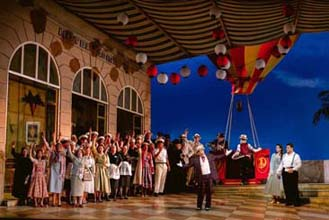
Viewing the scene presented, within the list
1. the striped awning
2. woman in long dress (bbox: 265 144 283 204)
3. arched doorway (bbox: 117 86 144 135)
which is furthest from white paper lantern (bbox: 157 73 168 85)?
woman in long dress (bbox: 265 144 283 204)

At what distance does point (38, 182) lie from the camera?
8.91 metres

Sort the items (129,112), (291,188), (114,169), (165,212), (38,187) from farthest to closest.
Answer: (129,112) → (114,169) → (291,188) → (38,187) → (165,212)

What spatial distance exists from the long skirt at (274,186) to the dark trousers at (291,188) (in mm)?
314

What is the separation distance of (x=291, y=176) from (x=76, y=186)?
4.82 m

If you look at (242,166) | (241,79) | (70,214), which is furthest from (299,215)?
(241,79)

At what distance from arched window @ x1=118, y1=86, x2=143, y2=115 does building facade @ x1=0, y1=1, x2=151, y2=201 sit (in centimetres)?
6

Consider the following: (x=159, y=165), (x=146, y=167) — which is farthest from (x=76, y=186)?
(x=159, y=165)

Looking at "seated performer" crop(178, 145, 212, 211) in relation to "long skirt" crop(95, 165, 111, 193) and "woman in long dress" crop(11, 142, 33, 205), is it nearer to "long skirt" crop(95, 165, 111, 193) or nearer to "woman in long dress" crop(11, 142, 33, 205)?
"long skirt" crop(95, 165, 111, 193)

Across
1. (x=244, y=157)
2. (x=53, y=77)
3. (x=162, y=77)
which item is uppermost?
(x=162, y=77)

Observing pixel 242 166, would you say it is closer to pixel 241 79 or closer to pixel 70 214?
pixel 241 79

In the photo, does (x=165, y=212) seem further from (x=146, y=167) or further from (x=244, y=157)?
(x=244, y=157)

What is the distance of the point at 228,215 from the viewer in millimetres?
8211

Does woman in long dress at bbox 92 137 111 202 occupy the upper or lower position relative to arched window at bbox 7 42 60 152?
lower

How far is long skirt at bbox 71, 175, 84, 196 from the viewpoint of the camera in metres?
9.18
